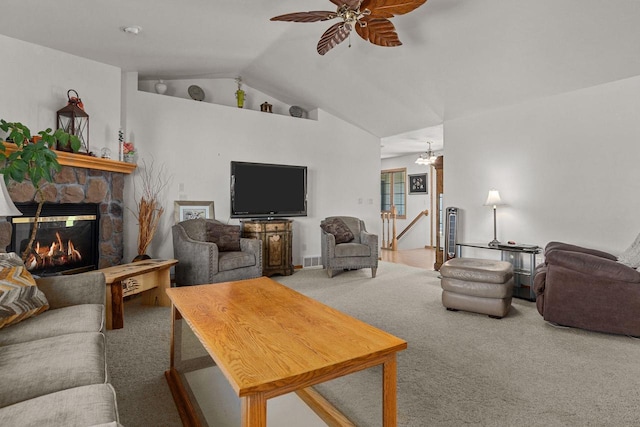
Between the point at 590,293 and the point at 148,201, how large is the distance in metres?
4.81

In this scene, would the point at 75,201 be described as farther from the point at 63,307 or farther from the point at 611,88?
the point at 611,88

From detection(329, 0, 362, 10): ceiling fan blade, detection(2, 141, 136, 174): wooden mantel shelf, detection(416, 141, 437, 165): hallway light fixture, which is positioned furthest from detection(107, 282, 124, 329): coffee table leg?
detection(416, 141, 437, 165): hallway light fixture

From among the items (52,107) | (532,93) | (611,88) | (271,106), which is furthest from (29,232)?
(611,88)

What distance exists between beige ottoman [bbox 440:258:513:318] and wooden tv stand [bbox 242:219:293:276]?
2.38 m

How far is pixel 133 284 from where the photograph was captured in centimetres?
320

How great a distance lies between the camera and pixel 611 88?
369 centimetres

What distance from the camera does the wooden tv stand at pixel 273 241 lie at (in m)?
4.92

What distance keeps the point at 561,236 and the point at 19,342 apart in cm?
494

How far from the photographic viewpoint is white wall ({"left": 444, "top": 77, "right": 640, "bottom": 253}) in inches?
143

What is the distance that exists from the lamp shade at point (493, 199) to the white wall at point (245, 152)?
7.86ft

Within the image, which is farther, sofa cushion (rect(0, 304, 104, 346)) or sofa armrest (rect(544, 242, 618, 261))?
sofa armrest (rect(544, 242, 618, 261))

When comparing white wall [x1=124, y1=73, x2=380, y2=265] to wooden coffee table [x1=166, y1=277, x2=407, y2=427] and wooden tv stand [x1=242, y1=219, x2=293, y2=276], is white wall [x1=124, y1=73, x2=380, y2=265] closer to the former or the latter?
wooden tv stand [x1=242, y1=219, x2=293, y2=276]

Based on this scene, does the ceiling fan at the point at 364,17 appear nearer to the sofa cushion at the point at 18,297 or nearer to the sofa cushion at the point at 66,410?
the sofa cushion at the point at 18,297

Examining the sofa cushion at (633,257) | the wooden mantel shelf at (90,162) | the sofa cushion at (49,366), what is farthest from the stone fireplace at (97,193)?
the sofa cushion at (633,257)
